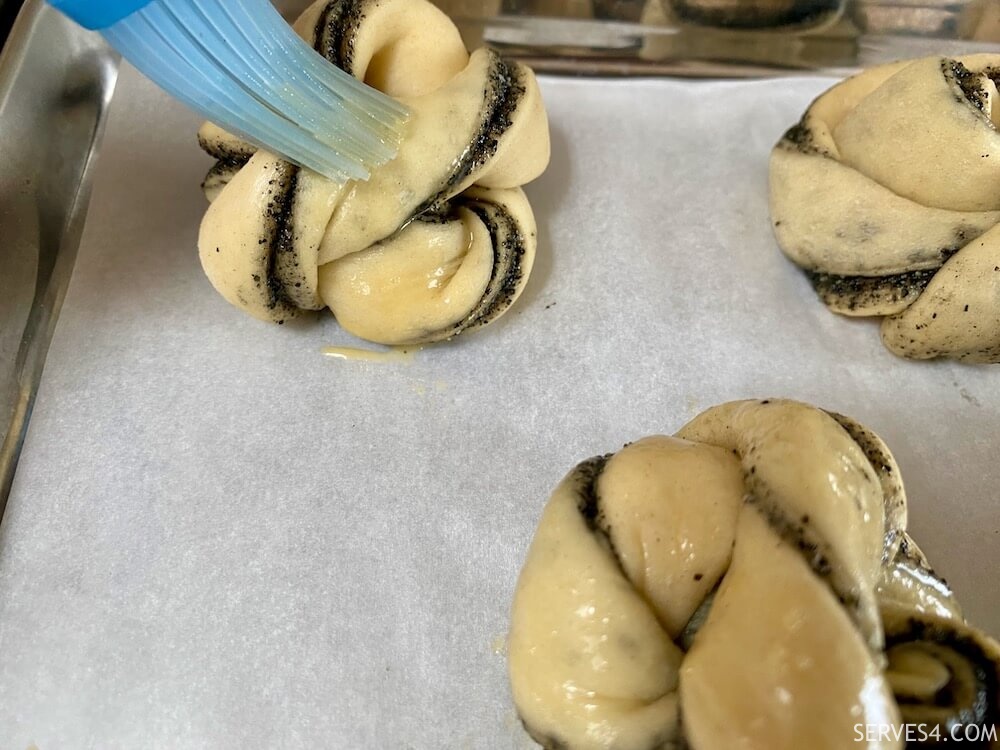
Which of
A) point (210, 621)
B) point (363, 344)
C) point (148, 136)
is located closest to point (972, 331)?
point (363, 344)

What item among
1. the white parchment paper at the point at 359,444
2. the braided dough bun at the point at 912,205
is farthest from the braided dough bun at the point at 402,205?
the braided dough bun at the point at 912,205

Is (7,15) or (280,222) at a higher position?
(7,15)

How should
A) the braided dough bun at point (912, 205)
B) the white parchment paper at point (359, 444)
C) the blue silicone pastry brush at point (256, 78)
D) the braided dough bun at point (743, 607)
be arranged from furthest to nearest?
1. the braided dough bun at point (912, 205)
2. the white parchment paper at point (359, 444)
3. the blue silicone pastry brush at point (256, 78)
4. the braided dough bun at point (743, 607)

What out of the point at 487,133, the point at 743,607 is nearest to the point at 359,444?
the point at 487,133

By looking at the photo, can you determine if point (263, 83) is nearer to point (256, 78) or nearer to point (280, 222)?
point (256, 78)

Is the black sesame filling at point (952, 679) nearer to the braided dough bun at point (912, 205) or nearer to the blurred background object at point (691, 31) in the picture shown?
the braided dough bun at point (912, 205)
